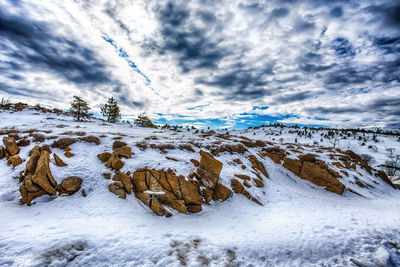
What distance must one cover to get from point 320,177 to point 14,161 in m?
23.1

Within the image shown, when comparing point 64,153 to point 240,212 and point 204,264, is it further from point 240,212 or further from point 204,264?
point 240,212

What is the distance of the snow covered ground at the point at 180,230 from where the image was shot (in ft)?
16.8

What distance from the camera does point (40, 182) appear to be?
25.7 ft

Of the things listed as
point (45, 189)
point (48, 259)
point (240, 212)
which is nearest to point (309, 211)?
point (240, 212)

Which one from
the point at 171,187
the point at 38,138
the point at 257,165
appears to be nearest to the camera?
the point at 171,187

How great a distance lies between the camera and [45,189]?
25.8 feet

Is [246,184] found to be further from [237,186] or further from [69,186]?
[69,186]

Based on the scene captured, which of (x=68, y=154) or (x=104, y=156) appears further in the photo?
(x=104, y=156)

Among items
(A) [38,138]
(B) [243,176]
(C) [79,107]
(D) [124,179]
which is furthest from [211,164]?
(C) [79,107]

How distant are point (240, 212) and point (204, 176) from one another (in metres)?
2.92

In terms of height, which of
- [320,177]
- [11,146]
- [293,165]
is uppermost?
[293,165]

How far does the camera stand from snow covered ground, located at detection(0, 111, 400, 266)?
5.11 m

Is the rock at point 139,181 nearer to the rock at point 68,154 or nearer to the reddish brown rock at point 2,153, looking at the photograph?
the rock at point 68,154

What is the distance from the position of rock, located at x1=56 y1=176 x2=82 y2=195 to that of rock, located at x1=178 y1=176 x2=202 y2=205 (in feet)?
18.6
